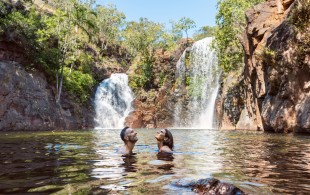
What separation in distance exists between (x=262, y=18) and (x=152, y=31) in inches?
1310

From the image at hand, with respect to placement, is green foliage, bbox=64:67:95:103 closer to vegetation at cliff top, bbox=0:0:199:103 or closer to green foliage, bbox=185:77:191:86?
vegetation at cliff top, bbox=0:0:199:103

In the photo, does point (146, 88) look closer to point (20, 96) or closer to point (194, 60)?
point (194, 60)

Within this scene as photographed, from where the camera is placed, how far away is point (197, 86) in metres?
41.7

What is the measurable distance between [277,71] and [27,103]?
21287 mm

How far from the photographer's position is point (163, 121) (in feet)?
147

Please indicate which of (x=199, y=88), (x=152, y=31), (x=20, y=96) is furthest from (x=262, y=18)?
(x=152, y=31)

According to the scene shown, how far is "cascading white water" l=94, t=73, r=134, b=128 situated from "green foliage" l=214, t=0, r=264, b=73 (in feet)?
47.3

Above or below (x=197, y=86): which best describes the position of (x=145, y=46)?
above

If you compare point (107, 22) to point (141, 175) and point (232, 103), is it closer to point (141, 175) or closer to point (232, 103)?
point (232, 103)

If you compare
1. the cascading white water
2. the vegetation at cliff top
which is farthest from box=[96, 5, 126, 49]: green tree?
the cascading white water

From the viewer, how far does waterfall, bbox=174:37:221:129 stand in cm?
3984

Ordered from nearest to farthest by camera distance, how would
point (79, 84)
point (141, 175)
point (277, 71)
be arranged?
point (141, 175) → point (277, 71) → point (79, 84)

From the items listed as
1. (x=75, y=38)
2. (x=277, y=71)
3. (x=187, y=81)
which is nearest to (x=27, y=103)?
(x=75, y=38)

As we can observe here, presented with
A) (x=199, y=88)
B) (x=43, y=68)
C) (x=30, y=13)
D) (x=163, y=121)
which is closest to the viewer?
(x=43, y=68)
